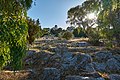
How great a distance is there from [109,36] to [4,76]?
17.5m

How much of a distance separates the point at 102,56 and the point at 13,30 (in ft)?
49.7

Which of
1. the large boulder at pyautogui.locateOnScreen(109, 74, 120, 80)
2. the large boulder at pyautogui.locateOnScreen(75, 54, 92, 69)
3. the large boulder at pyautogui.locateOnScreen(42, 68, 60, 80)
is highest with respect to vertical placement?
the large boulder at pyautogui.locateOnScreen(75, 54, 92, 69)

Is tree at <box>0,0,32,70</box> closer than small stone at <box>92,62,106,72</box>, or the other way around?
tree at <box>0,0,32,70</box>

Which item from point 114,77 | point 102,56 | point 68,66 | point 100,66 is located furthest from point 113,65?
point 68,66

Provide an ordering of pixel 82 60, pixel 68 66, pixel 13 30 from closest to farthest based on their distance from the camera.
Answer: pixel 13 30 < pixel 68 66 < pixel 82 60

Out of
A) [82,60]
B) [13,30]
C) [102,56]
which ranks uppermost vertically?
[13,30]

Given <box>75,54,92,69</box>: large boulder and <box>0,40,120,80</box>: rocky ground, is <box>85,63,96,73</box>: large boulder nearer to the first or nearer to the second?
<box>0,40,120,80</box>: rocky ground

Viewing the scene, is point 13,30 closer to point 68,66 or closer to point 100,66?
point 68,66

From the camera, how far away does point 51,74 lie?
22062 mm

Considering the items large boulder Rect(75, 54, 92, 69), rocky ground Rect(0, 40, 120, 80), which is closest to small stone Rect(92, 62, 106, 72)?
rocky ground Rect(0, 40, 120, 80)

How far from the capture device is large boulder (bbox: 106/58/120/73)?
24237 millimetres

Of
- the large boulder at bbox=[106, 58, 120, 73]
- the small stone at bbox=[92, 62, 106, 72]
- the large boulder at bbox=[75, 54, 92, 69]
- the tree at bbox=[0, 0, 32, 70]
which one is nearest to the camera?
the tree at bbox=[0, 0, 32, 70]

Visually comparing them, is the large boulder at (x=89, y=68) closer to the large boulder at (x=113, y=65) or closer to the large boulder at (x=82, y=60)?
the large boulder at (x=82, y=60)

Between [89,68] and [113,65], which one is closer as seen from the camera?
[89,68]
